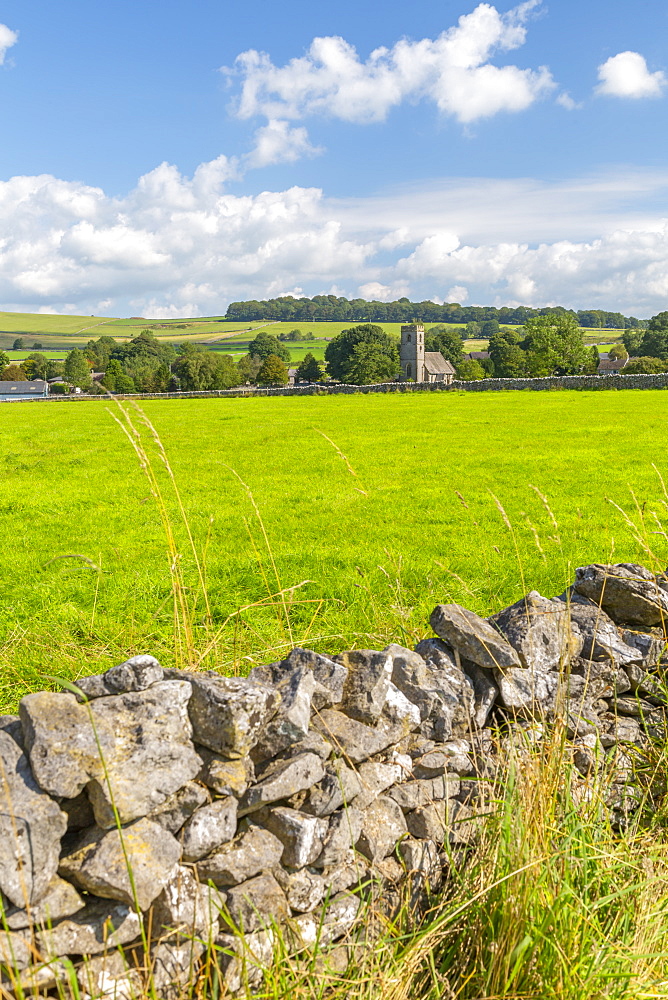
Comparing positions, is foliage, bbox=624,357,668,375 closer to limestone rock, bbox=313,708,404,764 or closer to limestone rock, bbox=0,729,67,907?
limestone rock, bbox=313,708,404,764

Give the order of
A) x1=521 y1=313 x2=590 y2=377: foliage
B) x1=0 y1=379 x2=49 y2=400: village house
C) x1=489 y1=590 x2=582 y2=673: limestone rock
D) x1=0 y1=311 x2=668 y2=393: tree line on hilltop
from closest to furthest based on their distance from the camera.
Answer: x1=489 y1=590 x2=582 y2=673: limestone rock
x1=521 y1=313 x2=590 y2=377: foliage
x1=0 y1=311 x2=668 y2=393: tree line on hilltop
x1=0 y1=379 x2=49 y2=400: village house

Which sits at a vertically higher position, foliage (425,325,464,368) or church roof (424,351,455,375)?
foliage (425,325,464,368)

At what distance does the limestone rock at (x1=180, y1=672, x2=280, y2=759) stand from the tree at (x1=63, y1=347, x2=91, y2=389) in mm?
121069

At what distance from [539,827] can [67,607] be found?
5268 mm

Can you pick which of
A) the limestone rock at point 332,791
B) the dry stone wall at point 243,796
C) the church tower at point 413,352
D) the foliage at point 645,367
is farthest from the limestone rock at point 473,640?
the church tower at point 413,352

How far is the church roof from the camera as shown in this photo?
101 meters

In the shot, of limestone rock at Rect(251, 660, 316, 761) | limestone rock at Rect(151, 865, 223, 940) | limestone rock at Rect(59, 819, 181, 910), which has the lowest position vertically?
limestone rock at Rect(151, 865, 223, 940)

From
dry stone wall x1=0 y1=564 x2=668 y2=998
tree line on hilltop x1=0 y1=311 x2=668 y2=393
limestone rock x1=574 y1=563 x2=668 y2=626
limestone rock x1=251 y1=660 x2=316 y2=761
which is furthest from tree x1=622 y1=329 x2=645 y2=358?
limestone rock x1=251 y1=660 x2=316 y2=761

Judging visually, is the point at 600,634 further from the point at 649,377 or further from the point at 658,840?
the point at 649,377

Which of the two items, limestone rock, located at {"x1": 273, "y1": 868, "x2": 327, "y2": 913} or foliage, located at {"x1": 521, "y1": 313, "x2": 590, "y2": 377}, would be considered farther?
foliage, located at {"x1": 521, "y1": 313, "x2": 590, "y2": 377}

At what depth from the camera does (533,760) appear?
333 cm

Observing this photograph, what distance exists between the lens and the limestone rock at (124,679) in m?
2.98

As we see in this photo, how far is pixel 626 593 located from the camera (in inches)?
186

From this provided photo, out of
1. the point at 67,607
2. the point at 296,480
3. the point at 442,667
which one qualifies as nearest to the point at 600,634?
A: the point at 442,667
